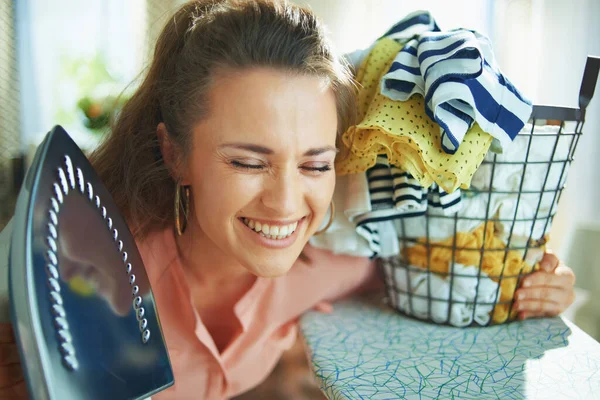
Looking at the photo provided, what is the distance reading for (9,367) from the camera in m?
0.57

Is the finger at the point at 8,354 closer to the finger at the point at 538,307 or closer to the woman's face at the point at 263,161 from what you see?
the woman's face at the point at 263,161

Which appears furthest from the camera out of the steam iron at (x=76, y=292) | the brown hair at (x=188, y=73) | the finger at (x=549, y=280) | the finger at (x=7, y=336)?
the finger at (x=549, y=280)

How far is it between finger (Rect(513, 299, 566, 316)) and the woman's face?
1.15 feet

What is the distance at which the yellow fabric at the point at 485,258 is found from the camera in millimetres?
753

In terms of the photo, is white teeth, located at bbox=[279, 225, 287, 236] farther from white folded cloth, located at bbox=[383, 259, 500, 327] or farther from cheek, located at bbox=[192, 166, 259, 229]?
white folded cloth, located at bbox=[383, 259, 500, 327]

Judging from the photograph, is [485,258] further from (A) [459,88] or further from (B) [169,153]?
(B) [169,153]

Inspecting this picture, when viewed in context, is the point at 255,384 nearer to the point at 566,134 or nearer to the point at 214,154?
the point at 214,154

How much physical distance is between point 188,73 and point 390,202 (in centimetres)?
33

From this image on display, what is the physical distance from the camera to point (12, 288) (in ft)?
1.45

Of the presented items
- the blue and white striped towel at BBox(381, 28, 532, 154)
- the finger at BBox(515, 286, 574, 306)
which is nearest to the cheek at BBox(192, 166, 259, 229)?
the blue and white striped towel at BBox(381, 28, 532, 154)

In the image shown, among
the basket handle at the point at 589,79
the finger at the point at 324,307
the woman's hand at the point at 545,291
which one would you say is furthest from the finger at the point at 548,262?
the finger at the point at 324,307

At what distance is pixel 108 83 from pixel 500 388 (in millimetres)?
1347

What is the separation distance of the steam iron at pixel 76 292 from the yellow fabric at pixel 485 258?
0.40 metres

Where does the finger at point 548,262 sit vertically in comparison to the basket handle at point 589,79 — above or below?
below
